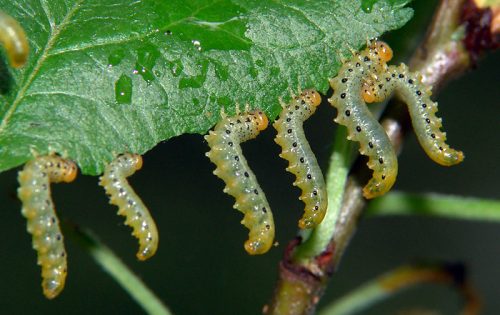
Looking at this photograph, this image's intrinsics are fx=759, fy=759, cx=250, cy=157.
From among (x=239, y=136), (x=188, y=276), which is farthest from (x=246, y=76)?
(x=188, y=276)

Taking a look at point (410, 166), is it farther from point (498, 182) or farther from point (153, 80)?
point (153, 80)

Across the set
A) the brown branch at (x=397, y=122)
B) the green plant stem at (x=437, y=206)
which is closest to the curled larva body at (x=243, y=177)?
the brown branch at (x=397, y=122)

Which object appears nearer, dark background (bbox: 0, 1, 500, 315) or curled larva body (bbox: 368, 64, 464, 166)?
curled larva body (bbox: 368, 64, 464, 166)

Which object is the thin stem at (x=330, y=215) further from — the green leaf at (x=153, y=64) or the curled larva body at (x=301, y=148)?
the green leaf at (x=153, y=64)

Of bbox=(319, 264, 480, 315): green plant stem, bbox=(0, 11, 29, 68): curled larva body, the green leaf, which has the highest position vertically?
bbox=(0, 11, 29, 68): curled larva body

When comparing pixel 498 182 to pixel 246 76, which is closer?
pixel 246 76

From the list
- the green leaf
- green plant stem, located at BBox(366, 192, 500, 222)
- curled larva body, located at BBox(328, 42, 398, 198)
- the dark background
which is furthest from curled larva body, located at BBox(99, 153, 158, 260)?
the dark background

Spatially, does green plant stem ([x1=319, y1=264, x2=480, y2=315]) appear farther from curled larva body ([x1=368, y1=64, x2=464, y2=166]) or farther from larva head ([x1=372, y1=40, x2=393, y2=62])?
larva head ([x1=372, y1=40, x2=393, y2=62])
